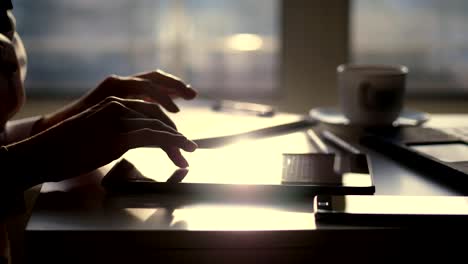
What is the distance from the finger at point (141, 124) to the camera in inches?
27.7

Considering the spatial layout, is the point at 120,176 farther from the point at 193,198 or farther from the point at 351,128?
the point at 351,128

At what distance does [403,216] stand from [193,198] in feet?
0.68

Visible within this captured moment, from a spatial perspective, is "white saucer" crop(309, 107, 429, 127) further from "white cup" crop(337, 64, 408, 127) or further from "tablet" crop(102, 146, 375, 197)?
"tablet" crop(102, 146, 375, 197)

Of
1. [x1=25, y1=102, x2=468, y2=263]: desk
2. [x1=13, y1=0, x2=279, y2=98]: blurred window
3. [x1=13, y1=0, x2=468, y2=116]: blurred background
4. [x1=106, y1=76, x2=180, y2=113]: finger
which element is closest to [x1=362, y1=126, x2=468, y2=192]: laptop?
[x1=25, y1=102, x2=468, y2=263]: desk

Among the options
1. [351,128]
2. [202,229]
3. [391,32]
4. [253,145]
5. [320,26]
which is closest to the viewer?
[202,229]

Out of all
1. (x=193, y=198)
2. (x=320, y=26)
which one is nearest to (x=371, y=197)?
(x=193, y=198)

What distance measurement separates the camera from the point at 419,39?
2.63 m

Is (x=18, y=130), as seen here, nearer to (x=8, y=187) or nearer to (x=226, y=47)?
(x=8, y=187)

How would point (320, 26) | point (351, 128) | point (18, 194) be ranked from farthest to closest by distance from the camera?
point (320, 26) → point (351, 128) → point (18, 194)

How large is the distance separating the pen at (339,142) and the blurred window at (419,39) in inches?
62.0

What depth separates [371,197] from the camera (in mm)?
666

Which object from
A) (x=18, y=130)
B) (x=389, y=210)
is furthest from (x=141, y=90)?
(x=389, y=210)

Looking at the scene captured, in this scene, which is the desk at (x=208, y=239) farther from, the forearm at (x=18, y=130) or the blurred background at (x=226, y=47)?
the blurred background at (x=226, y=47)

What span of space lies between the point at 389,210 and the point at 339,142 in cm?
33
